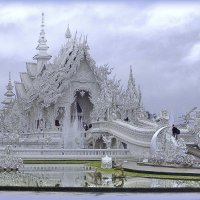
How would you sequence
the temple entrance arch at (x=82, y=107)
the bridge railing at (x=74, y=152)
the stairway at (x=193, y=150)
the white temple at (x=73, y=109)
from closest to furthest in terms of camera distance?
the stairway at (x=193, y=150), the bridge railing at (x=74, y=152), the white temple at (x=73, y=109), the temple entrance arch at (x=82, y=107)

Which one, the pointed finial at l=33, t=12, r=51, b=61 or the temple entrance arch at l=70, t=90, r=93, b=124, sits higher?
the pointed finial at l=33, t=12, r=51, b=61

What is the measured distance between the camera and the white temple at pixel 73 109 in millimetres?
27875

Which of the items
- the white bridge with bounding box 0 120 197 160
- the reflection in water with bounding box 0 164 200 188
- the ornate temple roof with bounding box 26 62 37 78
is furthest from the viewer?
the ornate temple roof with bounding box 26 62 37 78

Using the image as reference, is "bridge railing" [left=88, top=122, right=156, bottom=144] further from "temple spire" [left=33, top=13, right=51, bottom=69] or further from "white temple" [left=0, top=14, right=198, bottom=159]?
"temple spire" [left=33, top=13, right=51, bottom=69]

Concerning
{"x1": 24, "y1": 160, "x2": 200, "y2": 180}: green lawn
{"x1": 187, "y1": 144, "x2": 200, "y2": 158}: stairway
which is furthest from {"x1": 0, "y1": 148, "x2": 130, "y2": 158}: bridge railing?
{"x1": 187, "y1": 144, "x2": 200, "y2": 158}: stairway

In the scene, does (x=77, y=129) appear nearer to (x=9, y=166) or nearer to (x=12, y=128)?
(x=12, y=128)

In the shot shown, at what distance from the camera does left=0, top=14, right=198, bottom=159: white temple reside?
91.5 feet

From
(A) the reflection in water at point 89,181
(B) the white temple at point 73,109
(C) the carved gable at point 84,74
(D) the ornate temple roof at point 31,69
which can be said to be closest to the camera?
(A) the reflection in water at point 89,181

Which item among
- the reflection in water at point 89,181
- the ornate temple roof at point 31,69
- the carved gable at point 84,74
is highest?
the ornate temple roof at point 31,69

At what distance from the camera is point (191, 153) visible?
2031 cm

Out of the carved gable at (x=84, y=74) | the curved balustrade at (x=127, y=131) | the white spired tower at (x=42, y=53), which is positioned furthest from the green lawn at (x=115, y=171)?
the white spired tower at (x=42, y=53)

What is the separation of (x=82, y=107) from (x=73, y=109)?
4.55 feet

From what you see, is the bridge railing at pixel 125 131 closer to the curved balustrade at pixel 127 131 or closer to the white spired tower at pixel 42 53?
the curved balustrade at pixel 127 131

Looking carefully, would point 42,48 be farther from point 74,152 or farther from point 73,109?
point 74,152
